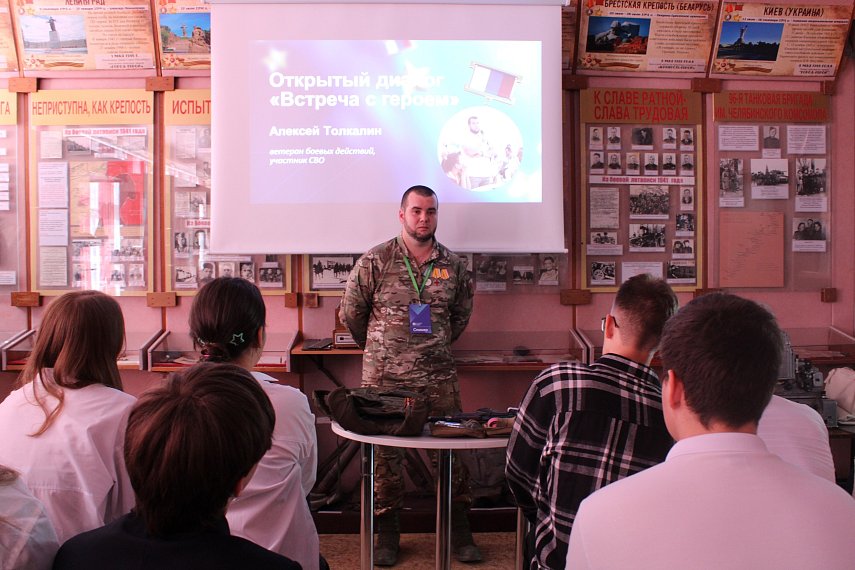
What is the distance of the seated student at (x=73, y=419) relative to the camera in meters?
1.71

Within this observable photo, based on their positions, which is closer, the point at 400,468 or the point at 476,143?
the point at 400,468

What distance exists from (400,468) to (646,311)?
2.14m

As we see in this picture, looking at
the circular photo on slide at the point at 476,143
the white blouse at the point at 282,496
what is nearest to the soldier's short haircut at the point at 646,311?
the white blouse at the point at 282,496

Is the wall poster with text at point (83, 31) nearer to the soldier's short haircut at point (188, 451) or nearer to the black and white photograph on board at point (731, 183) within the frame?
the black and white photograph on board at point (731, 183)

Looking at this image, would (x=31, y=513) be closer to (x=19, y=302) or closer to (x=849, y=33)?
(x=19, y=302)

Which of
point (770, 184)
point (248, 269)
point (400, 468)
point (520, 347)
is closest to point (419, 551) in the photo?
point (400, 468)

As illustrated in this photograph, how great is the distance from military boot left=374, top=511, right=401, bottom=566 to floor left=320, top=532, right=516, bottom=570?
0.07 metres

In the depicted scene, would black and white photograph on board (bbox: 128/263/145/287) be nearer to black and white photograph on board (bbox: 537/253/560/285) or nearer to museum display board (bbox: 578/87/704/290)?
black and white photograph on board (bbox: 537/253/560/285)

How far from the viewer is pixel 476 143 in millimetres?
4250

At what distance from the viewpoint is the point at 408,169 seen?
13.9 ft

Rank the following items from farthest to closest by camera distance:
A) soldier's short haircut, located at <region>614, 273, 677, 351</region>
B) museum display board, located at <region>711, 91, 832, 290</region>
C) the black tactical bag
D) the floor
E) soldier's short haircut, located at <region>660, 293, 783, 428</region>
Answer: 1. museum display board, located at <region>711, 91, 832, 290</region>
2. the floor
3. the black tactical bag
4. soldier's short haircut, located at <region>614, 273, 677, 351</region>
5. soldier's short haircut, located at <region>660, 293, 783, 428</region>

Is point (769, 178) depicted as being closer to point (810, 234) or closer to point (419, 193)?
point (810, 234)

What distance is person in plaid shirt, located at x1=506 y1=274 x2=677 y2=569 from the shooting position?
176 cm

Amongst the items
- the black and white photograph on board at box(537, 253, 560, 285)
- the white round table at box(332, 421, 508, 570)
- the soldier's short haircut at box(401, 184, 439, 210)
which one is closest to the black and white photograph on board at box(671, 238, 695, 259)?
the black and white photograph on board at box(537, 253, 560, 285)
